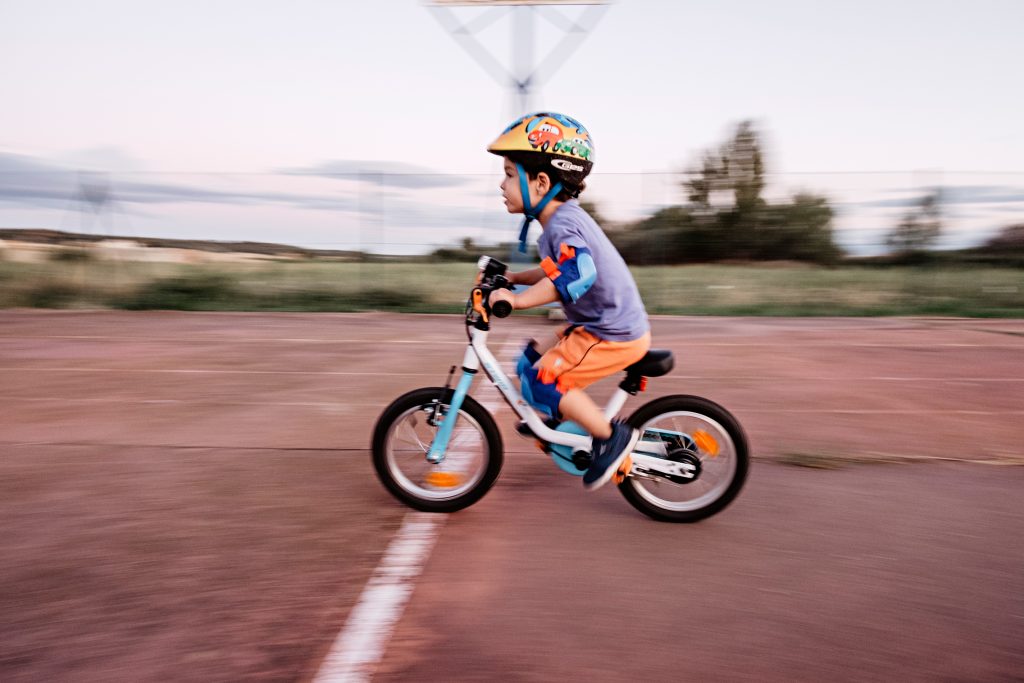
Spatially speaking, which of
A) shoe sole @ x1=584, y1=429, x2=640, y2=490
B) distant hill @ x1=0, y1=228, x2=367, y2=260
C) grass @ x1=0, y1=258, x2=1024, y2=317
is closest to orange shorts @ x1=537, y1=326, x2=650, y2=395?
shoe sole @ x1=584, y1=429, x2=640, y2=490

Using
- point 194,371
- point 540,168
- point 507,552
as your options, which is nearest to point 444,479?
point 507,552

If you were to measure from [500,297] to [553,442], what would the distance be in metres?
0.76

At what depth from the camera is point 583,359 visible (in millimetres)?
4043

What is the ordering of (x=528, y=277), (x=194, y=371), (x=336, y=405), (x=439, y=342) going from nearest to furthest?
(x=528, y=277), (x=336, y=405), (x=194, y=371), (x=439, y=342)

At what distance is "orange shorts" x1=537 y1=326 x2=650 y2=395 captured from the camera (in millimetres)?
4043

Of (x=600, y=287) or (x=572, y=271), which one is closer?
(x=572, y=271)

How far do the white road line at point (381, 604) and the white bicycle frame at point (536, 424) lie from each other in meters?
0.44

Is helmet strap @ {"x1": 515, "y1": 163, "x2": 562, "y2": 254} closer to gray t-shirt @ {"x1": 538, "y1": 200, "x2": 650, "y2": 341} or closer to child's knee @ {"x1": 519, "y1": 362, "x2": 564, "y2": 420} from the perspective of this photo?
gray t-shirt @ {"x1": 538, "y1": 200, "x2": 650, "y2": 341}

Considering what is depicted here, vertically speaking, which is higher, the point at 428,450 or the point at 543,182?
the point at 543,182

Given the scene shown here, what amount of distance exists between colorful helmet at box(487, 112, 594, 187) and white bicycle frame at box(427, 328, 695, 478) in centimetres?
82

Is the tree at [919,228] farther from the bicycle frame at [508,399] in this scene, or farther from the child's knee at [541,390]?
the child's knee at [541,390]

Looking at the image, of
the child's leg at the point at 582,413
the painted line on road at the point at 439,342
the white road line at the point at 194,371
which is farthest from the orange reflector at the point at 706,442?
the painted line on road at the point at 439,342

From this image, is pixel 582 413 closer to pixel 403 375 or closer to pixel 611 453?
pixel 611 453

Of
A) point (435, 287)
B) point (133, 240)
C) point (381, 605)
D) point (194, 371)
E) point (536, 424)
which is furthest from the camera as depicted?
Answer: point (133, 240)
